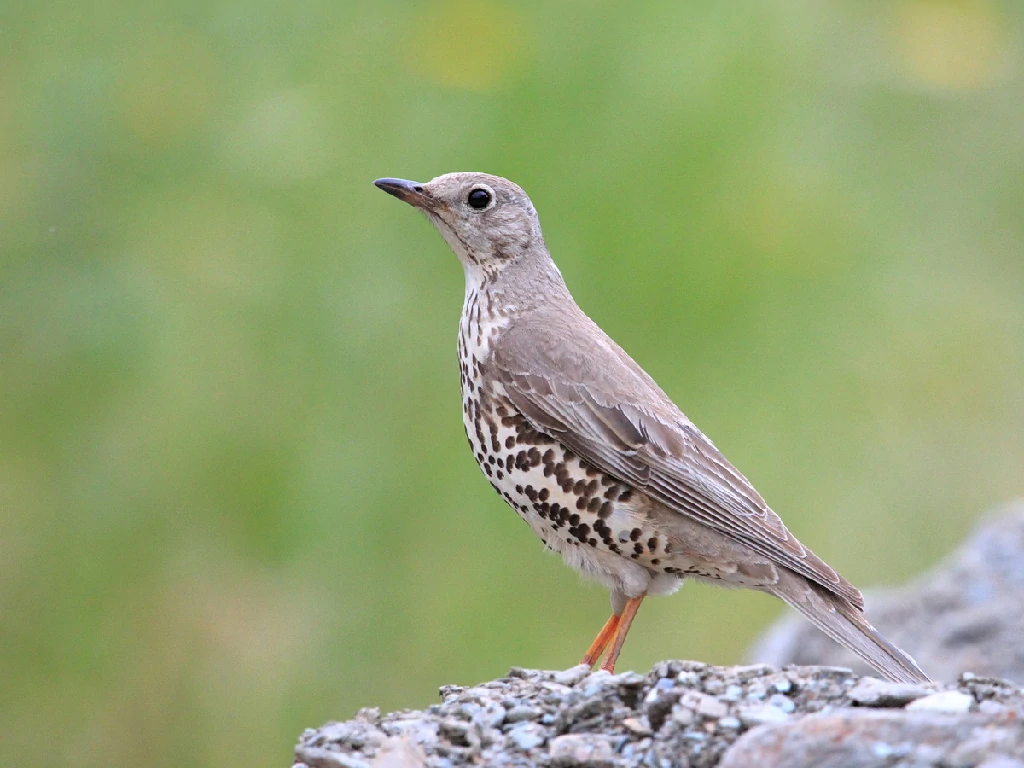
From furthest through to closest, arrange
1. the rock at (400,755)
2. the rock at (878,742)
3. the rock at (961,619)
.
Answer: the rock at (961,619)
the rock at (400,755)
the rock at (878,742)

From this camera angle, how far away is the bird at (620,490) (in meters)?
5.50

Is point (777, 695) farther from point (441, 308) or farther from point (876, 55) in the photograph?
point (876, 55)

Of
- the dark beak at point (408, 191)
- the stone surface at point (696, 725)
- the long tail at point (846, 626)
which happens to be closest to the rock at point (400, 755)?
the stone surface at point (696, 725)

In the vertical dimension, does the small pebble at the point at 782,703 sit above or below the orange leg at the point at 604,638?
below

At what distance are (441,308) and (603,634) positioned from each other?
2532mm

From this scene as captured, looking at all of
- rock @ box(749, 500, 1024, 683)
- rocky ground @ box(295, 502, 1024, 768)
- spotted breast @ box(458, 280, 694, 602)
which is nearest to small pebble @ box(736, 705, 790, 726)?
rocky ground @ box(295, 502, 1024, 768)

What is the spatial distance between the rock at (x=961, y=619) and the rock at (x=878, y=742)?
8.82 feet

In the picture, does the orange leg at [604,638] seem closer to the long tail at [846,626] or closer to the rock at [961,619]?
the long tail at [846,626]

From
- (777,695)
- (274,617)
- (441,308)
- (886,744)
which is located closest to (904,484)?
(441,308)

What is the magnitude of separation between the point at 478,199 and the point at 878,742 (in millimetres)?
3182

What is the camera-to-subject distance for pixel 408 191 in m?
5.91

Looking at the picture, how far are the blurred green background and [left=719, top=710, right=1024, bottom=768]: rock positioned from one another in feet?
13.0

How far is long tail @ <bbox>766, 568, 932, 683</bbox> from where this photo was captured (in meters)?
5.28

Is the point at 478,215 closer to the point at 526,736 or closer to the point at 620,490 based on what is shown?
the point at 620,490
